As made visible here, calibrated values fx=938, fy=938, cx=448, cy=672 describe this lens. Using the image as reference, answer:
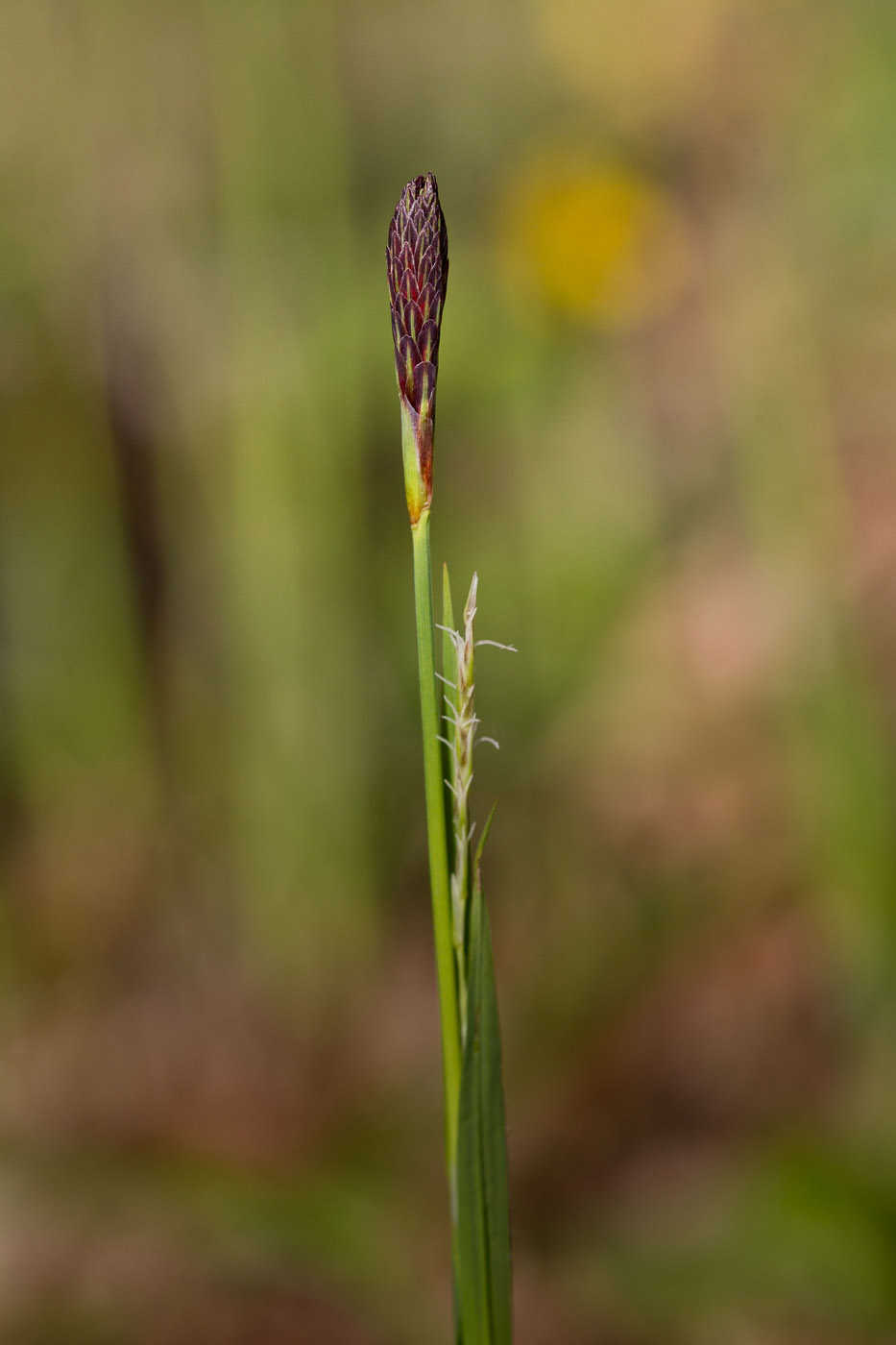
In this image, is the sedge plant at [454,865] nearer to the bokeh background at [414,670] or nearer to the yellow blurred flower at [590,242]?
the bokeh background at [414,670]

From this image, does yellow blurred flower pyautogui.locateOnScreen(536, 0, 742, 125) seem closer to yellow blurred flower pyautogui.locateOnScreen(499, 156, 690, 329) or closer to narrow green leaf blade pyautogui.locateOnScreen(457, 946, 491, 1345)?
yellow blurred flower pyautogui.locateOnScreen(499, 156, 690, 329)

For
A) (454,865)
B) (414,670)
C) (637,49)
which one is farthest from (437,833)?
(637,49)

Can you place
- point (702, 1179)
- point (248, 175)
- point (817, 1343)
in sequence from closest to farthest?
point (817, 1343)
point (702, 1179)
point (248, 175)

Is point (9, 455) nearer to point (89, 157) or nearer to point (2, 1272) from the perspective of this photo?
point (89, 157)

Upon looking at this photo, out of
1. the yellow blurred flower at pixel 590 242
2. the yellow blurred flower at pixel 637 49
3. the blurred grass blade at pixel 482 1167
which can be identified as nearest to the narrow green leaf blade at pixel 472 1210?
the blurred grass blade at pixel 482 1167

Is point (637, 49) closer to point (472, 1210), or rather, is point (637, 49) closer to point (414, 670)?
point (414, 670)

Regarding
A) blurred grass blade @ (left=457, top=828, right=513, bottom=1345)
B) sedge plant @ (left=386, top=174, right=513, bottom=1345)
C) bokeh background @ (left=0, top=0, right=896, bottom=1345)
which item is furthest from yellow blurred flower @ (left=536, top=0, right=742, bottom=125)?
blurred grass blade @ (left=457, top=828, right=513, bottom=1345)

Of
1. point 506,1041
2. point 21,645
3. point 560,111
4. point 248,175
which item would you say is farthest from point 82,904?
point 560,111
